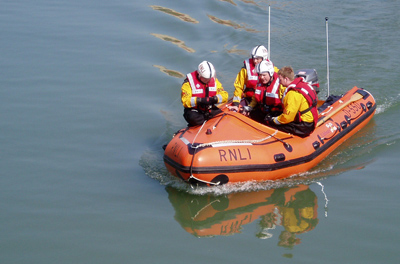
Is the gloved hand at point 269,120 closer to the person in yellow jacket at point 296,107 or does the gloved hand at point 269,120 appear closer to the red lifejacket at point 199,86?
the person in yellow jacket at point 296,107

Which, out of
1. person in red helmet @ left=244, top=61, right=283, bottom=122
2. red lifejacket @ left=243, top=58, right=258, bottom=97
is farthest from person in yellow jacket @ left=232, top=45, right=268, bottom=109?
person in red helmet @ left=244, top=61, right=283, bottom=122

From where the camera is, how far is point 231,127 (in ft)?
20.1

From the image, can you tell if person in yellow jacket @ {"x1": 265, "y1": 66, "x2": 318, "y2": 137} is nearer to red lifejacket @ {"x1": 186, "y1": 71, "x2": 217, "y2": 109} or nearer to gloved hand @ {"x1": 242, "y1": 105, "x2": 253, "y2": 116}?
gloved hand @ {"x1": 242, "y1": 105, "x2": 253, "y2": 116}

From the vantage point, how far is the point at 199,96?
6410mm

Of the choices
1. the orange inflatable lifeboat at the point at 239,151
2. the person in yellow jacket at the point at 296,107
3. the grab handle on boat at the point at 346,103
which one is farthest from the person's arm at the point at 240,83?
the grab handle on boat at the point at 346,103

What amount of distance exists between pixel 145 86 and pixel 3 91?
233 cm

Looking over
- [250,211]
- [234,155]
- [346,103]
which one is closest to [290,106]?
[234,155]

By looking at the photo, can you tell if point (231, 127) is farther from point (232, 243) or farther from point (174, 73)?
point (174, 73)

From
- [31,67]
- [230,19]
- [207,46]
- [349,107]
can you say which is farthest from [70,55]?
[349,107]

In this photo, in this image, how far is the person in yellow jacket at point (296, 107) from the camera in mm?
6152

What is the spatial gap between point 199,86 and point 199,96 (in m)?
0.13

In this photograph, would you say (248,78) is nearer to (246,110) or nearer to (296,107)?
(246,110)

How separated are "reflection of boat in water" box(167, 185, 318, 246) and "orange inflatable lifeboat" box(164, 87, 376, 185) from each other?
221 millimetres

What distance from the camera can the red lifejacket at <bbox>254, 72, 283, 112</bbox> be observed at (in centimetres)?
651
